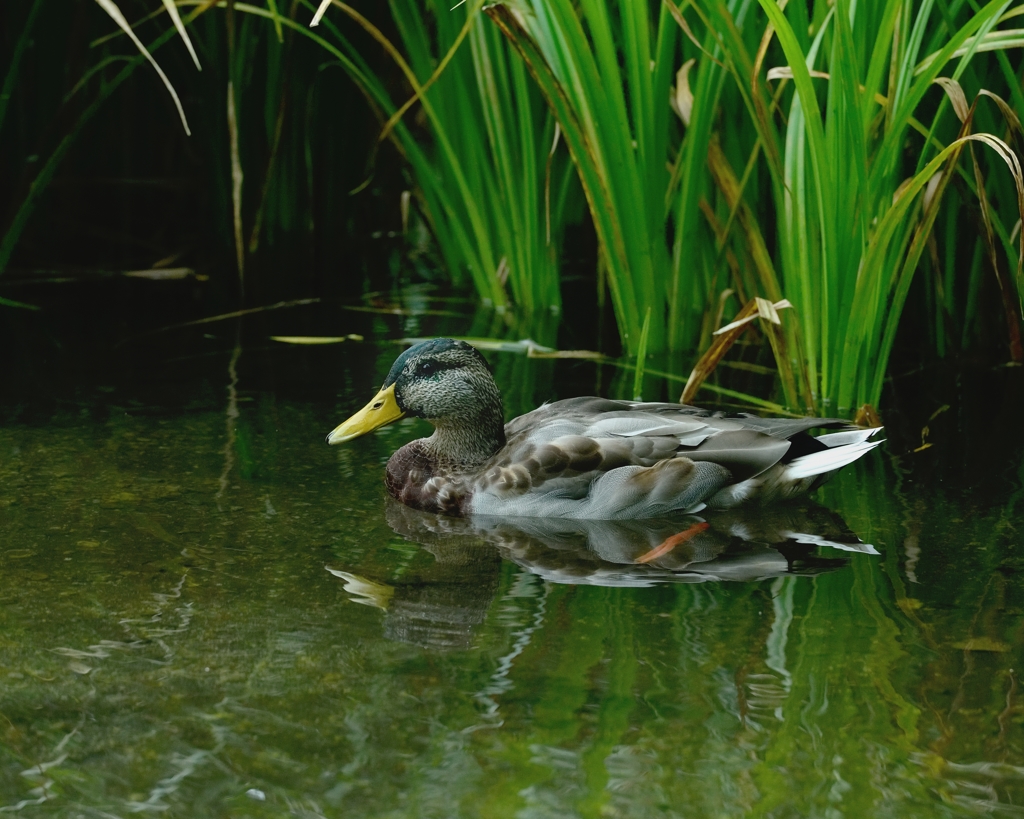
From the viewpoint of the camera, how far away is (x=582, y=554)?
368 centimetres

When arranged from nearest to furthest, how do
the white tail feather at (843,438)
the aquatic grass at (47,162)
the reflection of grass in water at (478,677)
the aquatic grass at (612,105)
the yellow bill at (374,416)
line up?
the reflection of grass in water at (478,677) < the white tail feather at (843,438) < the yellow bill at (374,416) < the aquatic grass at (612,105) < the aquatic grass at (47,162)

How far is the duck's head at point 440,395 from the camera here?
425cm

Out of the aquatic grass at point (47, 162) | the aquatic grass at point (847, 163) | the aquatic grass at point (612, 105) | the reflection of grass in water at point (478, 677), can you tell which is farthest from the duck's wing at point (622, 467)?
the aquatic grass at point (47, 162)

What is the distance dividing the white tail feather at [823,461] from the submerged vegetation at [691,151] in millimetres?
629

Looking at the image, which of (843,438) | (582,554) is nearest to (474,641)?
(582,554)

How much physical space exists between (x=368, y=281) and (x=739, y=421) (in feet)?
11.5

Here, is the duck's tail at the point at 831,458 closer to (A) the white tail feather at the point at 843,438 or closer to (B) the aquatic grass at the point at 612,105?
(A) the white tail feather at the point at 843,438

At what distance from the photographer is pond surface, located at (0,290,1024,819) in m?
2.46

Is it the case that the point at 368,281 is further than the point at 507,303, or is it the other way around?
the point at 368,281

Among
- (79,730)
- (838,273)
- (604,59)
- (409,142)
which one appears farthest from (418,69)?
(79,730)

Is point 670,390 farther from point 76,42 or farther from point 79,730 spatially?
point 76,42

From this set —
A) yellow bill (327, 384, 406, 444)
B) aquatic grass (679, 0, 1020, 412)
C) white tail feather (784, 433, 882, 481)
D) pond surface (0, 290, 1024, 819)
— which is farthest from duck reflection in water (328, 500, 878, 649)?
aquatic grass (679, 0, 1020, 412)

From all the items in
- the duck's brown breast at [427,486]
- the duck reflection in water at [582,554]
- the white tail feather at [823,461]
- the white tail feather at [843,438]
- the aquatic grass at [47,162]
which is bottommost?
the duck reflection in water at [582,554]

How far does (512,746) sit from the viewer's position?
8.43ft
